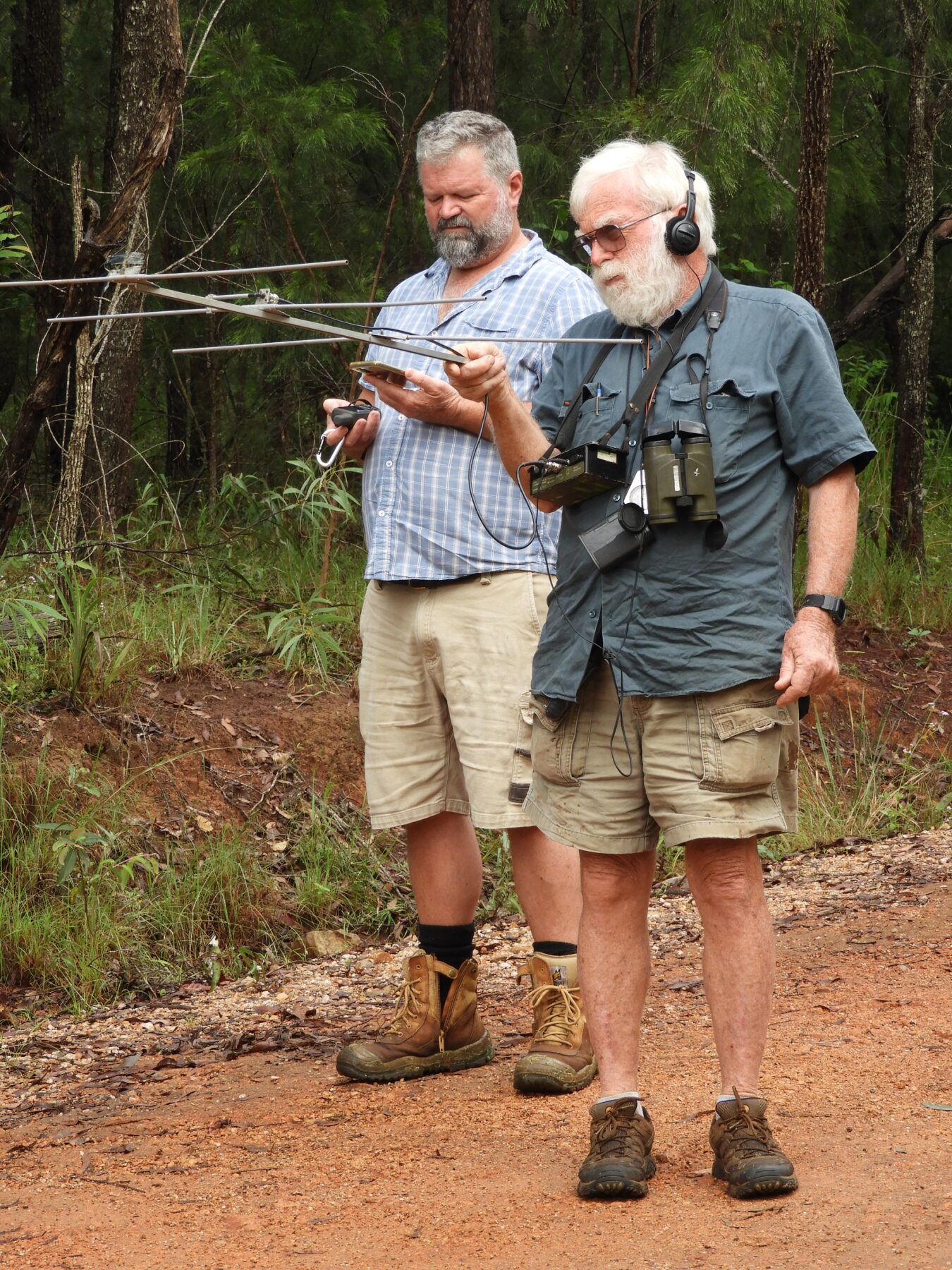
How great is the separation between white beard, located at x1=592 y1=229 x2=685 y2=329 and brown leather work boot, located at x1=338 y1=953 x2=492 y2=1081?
166 centimetres

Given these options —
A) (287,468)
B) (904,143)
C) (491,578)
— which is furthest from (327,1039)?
(904,143)

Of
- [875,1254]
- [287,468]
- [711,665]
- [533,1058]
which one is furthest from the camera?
[287,468]

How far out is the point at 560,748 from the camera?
275cm

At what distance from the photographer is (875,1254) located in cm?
225

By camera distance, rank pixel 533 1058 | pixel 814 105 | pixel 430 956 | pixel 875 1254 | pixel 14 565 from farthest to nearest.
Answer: pixel 814 105 < pixel 14 565 < pixel 430 956 < pixel 533 1058 < pixel 875 1254

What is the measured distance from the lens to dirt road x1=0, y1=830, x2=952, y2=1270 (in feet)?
7.89

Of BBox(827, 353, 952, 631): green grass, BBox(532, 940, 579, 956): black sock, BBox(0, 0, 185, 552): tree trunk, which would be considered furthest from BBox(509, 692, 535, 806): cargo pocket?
BBox(827, 353, 952, 631): green grass

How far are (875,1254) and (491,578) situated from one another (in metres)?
1.69

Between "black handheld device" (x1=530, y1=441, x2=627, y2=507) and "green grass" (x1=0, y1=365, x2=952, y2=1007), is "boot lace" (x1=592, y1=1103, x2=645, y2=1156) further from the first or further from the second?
"green grass" (x1=0, y1=365, x2=952, y2=1007)

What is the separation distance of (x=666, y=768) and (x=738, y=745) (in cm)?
14

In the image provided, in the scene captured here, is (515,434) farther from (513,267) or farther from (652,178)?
(513,267)

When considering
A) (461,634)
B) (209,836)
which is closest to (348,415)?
(461,634)

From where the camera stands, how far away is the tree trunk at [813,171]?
7699 millimetres

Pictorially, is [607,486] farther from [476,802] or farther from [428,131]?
[428,131]
